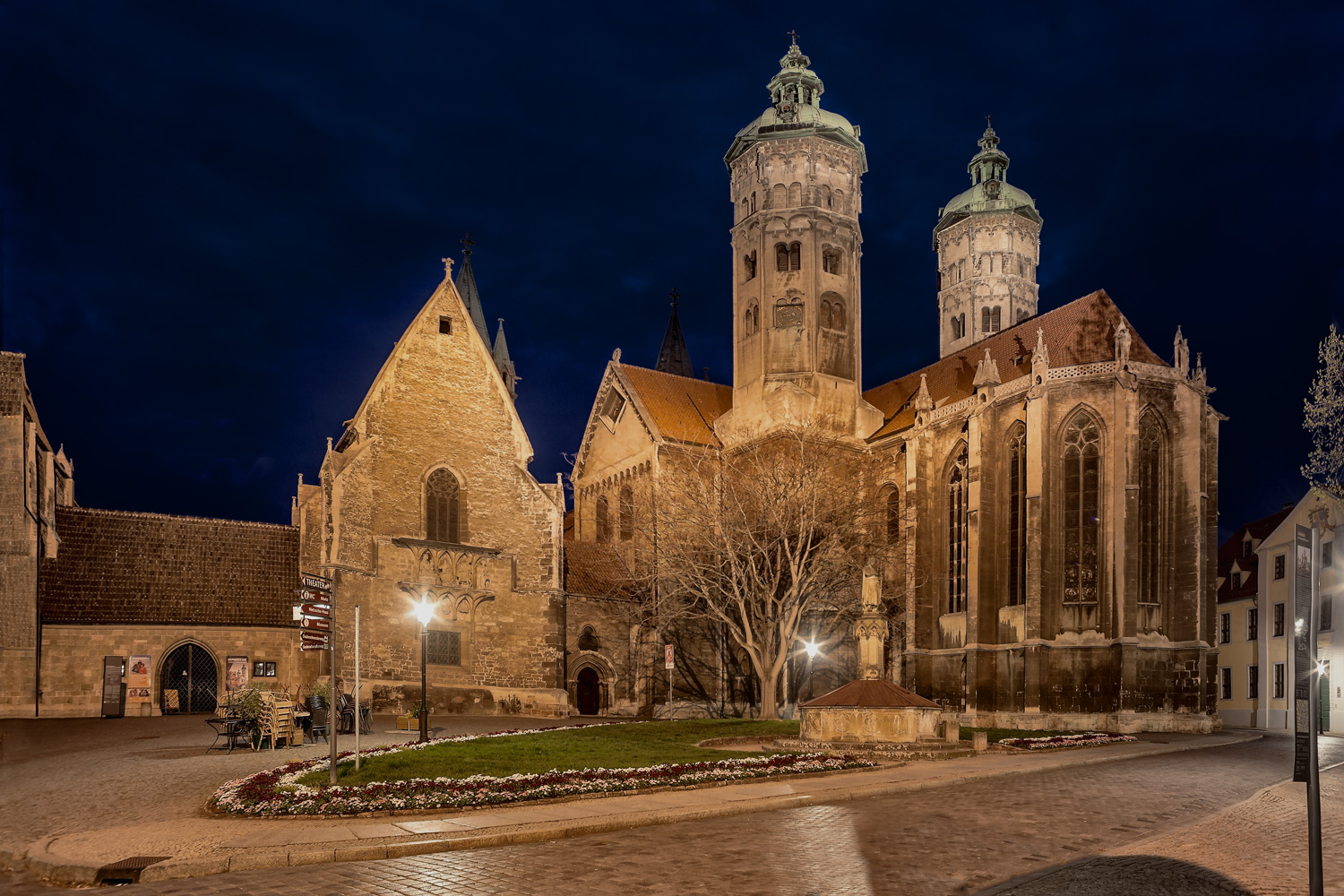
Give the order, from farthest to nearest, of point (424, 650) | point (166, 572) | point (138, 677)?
point (166, 572)
point (138, 677)
point (424, 650)

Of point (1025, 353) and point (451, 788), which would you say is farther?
point (1025, 353)

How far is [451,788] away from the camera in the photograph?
14742mm

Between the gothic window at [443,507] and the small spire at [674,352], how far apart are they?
35.0m

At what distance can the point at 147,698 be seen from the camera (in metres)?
34.0

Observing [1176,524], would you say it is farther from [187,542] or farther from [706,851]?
[187,542]

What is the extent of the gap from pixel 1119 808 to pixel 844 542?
90.2 ft

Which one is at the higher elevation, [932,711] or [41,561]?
[41,561]

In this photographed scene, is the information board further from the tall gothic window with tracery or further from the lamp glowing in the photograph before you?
the tall gothic window with tracery

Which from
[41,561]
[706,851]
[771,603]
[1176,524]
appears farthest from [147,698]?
[1176,524]

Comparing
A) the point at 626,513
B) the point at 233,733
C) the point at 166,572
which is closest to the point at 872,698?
the point at 233,733

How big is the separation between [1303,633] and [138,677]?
34.3 meters

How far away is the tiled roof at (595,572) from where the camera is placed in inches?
1706

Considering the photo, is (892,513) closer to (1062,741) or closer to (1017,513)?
(1017,513)

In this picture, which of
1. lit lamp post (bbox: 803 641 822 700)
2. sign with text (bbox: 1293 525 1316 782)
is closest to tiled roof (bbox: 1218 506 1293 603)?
lit lamp post (bbox: 803 641 822 700)
